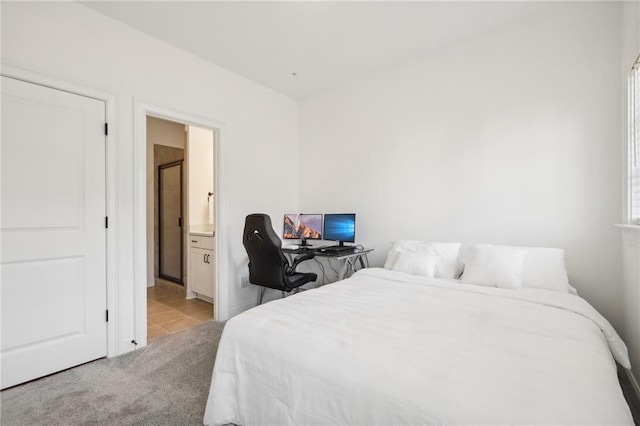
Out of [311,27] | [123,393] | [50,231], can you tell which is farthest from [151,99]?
[123,393]

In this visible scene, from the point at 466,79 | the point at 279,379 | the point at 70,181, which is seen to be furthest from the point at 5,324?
the point at 466,79

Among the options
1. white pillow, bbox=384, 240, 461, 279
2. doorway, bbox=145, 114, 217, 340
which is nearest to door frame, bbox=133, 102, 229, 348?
doorway, bbox=145, 114, 217, 340

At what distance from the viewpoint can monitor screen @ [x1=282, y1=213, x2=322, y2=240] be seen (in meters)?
3.68

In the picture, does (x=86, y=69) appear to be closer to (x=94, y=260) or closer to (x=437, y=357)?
(x=94, y=260)

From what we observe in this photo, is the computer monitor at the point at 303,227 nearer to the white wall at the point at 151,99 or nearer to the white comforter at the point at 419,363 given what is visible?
the white wall at the point at 151,99

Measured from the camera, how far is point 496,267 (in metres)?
2.21

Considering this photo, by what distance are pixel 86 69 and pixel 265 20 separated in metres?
1.48

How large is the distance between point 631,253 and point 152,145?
5.54 metres

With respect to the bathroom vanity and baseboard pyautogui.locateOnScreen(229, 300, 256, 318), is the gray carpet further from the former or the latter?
the bathroom vanity

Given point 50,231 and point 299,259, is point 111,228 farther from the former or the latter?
point 299,259

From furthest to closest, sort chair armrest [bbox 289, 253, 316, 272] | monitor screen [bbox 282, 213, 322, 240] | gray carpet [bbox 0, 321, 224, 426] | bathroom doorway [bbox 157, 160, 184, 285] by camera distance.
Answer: bathroom doorway [bbox 157, 160, 184, 285] → monitor screen [bbox 282, 213, 322, 240] → chair armrest [bbox 289, 253, 316, 272] → gray carpet [bbox 0, 321, 224, 426]

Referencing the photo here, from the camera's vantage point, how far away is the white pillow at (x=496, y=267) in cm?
215

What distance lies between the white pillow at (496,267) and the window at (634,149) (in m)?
0.67

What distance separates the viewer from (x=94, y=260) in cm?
233
